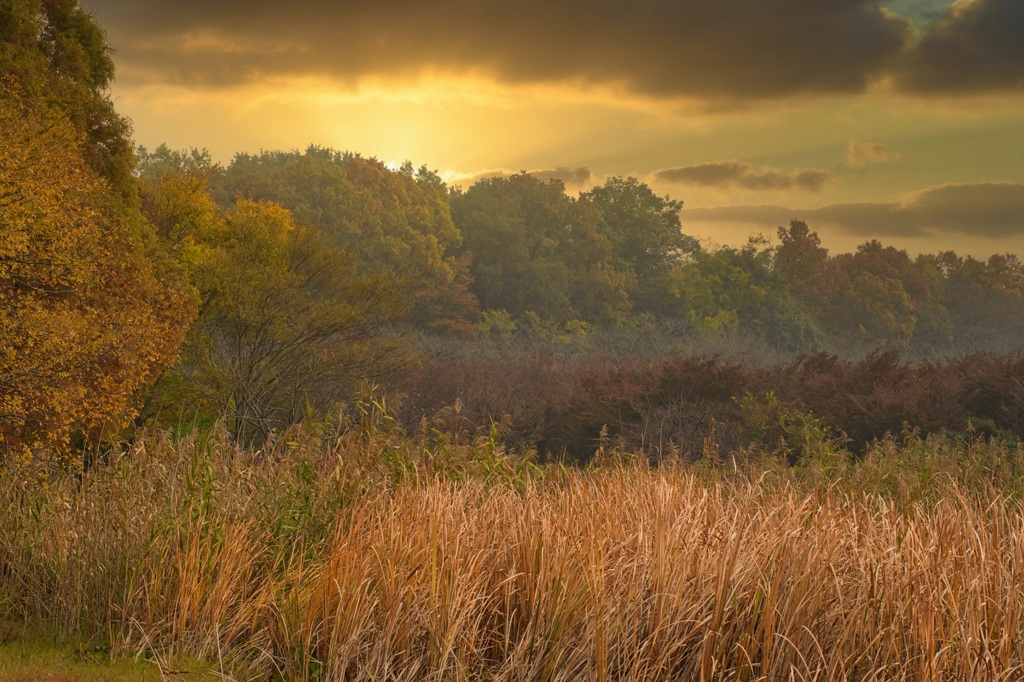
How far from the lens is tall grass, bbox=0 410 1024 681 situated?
4.79m

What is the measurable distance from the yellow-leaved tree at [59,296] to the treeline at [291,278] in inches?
1.4

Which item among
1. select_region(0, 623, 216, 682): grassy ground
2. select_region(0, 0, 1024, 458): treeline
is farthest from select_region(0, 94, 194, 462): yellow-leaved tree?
select_region(0, 623, 216, 682): grassy ground

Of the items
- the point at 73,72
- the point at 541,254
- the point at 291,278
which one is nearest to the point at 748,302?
the point at 541,254

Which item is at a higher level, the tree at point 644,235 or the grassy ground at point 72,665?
the tree at point 644,235

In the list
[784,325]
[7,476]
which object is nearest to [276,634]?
[7,476]

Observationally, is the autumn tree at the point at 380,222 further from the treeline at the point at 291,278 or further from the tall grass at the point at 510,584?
the tall grass at the point at 510,584

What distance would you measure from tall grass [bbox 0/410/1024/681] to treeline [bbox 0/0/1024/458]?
78.9 inches

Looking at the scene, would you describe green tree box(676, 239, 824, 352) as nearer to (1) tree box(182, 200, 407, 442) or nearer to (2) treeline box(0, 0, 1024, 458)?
(2) treeline box(0, 0, 1024, 458)

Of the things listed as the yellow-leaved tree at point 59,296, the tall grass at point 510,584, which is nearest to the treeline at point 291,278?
the yellow-leaved tree at point 59,296

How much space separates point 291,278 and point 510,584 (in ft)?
63.9

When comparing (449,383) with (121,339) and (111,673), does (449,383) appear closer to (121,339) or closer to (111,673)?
(121,339)

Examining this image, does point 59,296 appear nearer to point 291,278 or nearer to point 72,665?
point 72,665

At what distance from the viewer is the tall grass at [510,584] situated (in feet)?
15.7

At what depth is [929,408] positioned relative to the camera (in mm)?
20203
